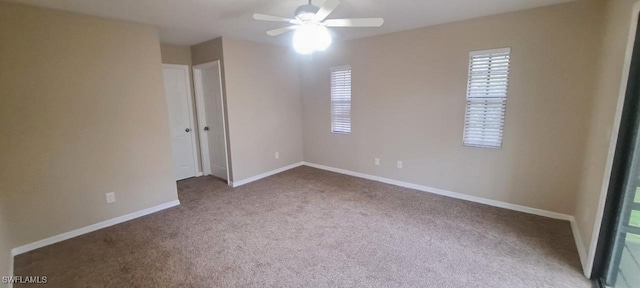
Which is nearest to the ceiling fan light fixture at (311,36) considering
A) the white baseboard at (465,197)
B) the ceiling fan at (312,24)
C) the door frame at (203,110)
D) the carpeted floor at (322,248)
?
the ceiling fan at (312,24)

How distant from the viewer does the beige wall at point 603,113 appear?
200 centimetres

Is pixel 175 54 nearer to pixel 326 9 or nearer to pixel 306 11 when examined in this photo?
pixel 306 11

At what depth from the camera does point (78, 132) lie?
288 cm

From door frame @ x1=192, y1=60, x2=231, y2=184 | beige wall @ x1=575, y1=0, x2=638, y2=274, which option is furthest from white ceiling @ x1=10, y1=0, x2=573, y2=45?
door frame @ x1=192, y1=60, x2=231, y2=184

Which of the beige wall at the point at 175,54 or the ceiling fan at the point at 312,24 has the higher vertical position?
the beige wall at the point at 175,54

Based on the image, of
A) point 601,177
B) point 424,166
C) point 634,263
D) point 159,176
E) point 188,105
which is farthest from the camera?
point 188,105

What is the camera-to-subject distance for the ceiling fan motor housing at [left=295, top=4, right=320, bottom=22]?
209 centimetres

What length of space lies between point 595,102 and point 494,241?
66.1 inches

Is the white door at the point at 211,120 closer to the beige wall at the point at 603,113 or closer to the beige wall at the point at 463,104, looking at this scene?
the beige wall at the point at 463,104

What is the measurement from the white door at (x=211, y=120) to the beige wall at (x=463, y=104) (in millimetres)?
1821

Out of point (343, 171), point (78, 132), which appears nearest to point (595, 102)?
point (343, 171)

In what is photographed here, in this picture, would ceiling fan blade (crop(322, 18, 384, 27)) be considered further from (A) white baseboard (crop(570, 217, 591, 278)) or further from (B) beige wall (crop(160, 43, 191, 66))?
(B) beige wall (crop(160, 43, 191, 66))

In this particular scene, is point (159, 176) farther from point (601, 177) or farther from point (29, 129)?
point (601, 177)

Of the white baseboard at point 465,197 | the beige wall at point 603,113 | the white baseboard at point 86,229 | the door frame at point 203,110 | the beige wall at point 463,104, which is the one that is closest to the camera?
the beige wall at point 603,113
